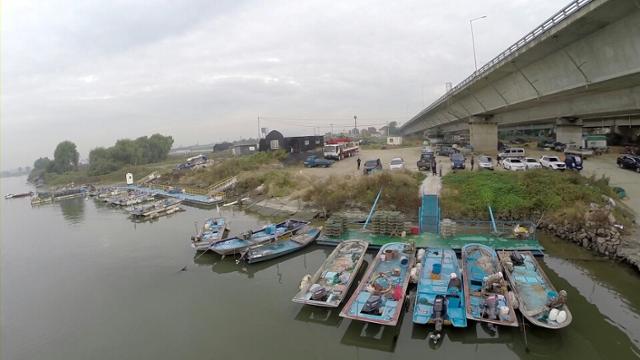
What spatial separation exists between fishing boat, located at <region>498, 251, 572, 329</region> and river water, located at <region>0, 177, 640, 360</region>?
687mm

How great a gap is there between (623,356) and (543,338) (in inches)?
82.1

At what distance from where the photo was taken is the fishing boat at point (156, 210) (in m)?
34.4

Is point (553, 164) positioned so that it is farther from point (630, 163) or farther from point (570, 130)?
point (570, 130)

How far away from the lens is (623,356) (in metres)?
9.88

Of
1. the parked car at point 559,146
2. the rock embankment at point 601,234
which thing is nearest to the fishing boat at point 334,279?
the rock embankment at point 601,234

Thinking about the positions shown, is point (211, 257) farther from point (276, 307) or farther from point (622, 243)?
point (622, 243)

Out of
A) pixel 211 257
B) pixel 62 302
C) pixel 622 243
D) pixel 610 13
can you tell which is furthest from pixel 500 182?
pixel 62 302

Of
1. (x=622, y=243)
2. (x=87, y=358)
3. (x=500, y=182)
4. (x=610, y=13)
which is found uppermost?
(x=610, y=13)

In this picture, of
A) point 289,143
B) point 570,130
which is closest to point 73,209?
point 289,143

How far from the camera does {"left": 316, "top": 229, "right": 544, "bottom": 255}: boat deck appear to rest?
655 inches

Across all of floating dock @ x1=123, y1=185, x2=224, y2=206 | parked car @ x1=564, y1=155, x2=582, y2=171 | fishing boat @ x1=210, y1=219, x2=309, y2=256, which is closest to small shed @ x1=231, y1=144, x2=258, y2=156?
floating dock @ x1=123, y1=185, x2=224, y2=206

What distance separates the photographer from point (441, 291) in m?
12.5

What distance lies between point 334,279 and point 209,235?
457 inches

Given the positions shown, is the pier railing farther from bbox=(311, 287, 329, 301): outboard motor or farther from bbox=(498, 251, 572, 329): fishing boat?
bbox=(311, 287, 329, 301): outboard motor
